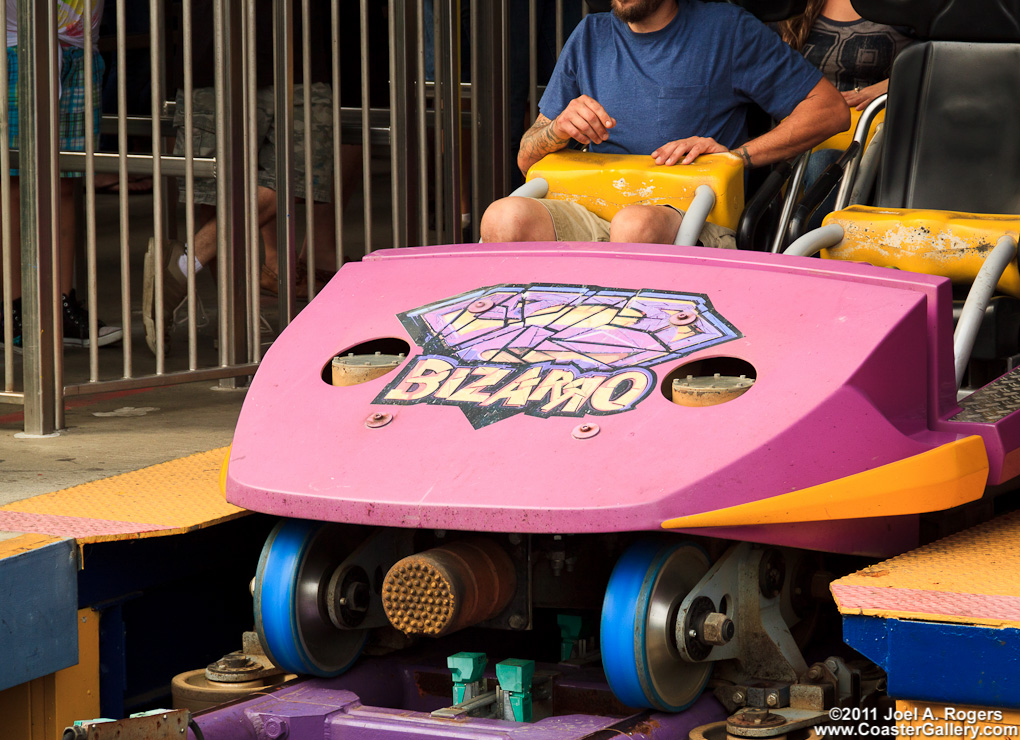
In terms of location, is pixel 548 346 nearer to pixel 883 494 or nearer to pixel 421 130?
pixel 883 494

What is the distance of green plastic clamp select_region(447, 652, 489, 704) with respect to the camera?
99.8 inches

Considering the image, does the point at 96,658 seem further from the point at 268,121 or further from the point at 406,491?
the point at 268,121

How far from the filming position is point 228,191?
445cm

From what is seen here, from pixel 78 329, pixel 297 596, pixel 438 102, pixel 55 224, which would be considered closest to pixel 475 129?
pixel 438 102

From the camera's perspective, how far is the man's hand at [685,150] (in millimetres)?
3482

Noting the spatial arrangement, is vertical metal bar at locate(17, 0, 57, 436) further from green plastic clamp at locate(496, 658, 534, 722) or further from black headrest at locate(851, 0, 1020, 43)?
black headrest at locate(851, 0, 1020, 43)

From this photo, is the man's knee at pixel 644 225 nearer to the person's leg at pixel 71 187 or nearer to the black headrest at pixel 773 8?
the black headrest at pixel 773 8

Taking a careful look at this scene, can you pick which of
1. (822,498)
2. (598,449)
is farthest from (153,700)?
(822,498)

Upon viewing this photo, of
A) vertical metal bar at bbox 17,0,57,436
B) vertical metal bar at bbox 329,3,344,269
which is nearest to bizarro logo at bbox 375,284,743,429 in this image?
vertical metal bar at bbox 17,0,57,436

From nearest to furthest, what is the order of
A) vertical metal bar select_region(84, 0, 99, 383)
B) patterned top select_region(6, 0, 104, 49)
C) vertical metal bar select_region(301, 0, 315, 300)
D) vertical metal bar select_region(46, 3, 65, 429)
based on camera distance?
vertical metal bar select_region(46, 3, 65, 429)
vertical metal bar select_region(84, 0, 99, 383)
patterned top select_region(6, 0, 104, 49)
vertical metal bar select_region(301, 0, 315, 300)

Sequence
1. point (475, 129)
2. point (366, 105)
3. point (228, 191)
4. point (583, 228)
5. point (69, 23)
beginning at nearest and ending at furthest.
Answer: point (583, 228)
point (228, 191)
point (69, 23)
point (366, 105)
point (475, 129)

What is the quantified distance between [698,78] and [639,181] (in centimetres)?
42

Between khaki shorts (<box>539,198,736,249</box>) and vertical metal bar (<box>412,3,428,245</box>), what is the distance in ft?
5.37

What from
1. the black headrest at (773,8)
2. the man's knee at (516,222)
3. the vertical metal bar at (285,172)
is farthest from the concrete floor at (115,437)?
the black headrest at (773,8)
